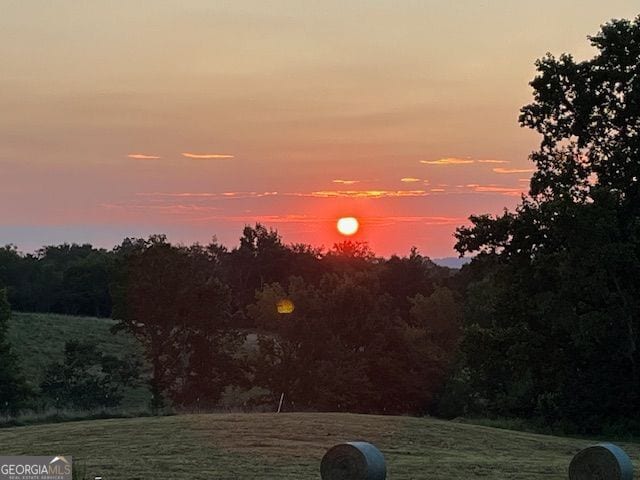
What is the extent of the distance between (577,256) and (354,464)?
69.0ft

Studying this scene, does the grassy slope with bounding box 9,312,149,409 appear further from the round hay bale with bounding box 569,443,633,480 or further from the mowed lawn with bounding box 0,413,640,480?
the round hay bale with bounding box 569,443,633,480

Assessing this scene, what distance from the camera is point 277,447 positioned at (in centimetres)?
2588

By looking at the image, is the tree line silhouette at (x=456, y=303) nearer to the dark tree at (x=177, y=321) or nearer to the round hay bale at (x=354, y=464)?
the dark tree at (x=177, y=321)

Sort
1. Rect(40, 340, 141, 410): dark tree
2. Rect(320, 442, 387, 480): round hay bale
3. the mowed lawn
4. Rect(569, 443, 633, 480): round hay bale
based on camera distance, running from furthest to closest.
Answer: Rect(40, 340, 141, 410): dark tree
the mowed lawn
Rect(569, 443, 633, 480): round hay bale
Rect(320, 442, 387, 480): round hay bale

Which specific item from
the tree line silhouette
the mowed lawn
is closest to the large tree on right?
the tree line silhouette

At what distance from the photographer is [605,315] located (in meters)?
37.0

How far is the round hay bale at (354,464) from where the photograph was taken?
1812cm

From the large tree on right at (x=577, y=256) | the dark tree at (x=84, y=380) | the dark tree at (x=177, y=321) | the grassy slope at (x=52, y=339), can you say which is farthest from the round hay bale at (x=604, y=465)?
the grassy slope at (x=52, y=339)

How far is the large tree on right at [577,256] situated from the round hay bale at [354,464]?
802 inches

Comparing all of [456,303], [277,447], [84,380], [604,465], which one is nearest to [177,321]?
[84,380]

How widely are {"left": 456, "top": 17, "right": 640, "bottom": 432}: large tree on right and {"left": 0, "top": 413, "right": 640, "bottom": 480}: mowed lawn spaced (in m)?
5.90

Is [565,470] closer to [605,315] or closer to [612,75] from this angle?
[605,315]

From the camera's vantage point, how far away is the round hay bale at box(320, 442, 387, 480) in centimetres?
1812

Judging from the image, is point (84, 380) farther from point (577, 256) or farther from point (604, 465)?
point (604, 465)
